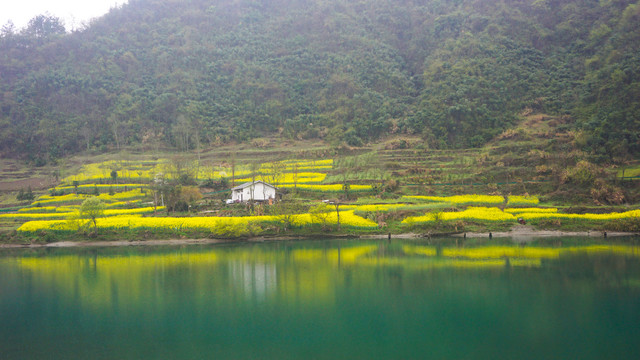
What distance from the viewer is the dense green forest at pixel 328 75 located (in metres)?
68.5

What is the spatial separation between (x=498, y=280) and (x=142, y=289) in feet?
67.2

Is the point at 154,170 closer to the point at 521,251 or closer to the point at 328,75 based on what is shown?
the point at 328,75

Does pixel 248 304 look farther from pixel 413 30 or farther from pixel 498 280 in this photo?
pixel 413 30

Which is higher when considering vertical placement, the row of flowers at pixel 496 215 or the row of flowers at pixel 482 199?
the row of flowers at pixel 482 199

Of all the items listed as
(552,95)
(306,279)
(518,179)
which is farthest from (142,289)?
(552,95)

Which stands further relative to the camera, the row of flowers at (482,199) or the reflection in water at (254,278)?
the row of flowers at (482,199)

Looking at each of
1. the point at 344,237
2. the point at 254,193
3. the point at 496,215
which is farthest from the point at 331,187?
the point at 496,215

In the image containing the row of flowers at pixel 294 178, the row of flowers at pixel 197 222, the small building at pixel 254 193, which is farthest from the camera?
the row of flowers at pixel 294 178

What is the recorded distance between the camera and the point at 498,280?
2367 centimetres

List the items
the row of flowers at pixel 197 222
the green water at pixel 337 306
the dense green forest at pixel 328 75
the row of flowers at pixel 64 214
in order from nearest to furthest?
1. the green water at pixel 337 306
2. the row of flowers at pixel 197 222
3. the row of flowers at pixel 64 214
4. the dense green forest at pixel 328 75

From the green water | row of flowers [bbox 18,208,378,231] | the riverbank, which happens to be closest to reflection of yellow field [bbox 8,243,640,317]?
the green water

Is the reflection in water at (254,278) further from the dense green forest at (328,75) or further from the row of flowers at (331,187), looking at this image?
the dense green forest at (328,75)

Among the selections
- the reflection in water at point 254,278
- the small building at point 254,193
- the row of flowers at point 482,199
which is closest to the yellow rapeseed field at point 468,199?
the row of flowers at point 482,199

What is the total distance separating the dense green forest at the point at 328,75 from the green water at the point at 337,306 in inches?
1361
